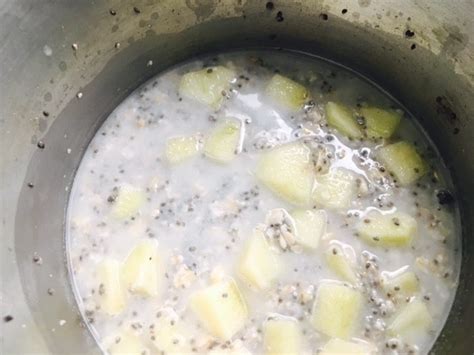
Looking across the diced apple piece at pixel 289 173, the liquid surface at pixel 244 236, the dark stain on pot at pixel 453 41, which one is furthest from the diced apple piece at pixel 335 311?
the dark stain on pot at pixel 453 41

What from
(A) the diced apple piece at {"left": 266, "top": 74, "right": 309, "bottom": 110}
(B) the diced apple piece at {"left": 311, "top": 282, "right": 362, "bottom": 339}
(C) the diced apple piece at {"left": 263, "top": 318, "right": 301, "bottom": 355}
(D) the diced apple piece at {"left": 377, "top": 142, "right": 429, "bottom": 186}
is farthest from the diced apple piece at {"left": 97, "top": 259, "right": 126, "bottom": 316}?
(D) the diced apple piece at {"left": 377, "top": 142, "right": 429, "bottom": 186}

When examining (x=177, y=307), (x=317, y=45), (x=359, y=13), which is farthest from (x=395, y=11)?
(x=177, y=307)

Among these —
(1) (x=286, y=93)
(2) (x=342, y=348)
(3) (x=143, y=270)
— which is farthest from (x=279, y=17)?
(2) (x=342, y=348)

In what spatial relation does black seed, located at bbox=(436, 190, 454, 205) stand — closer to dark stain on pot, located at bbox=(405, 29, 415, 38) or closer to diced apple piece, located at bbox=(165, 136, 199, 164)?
dark stain on pot, located at bbox=(405, 29, 415, 38)

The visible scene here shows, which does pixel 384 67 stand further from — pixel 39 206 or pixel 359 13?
pixel 39 206

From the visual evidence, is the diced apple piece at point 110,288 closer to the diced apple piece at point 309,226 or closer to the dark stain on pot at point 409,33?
the diced apple piece at point 309,226
